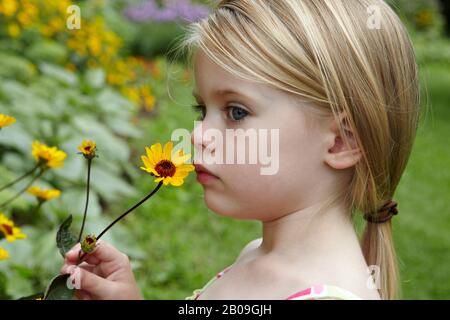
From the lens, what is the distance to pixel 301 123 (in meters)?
1.46

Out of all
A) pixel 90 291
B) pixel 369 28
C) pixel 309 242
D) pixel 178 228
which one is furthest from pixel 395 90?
pixel 178 228

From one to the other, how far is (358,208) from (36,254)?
5.69 ft

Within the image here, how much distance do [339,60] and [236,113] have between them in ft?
0.78

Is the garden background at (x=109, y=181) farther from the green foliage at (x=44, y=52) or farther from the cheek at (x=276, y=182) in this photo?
the cheek at (x=276, y=182)

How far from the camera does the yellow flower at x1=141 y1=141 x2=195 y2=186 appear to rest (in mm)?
1260

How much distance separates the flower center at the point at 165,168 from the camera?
1.26 metres

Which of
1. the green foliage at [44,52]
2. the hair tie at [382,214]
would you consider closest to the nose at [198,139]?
the hair tie at [382,214]

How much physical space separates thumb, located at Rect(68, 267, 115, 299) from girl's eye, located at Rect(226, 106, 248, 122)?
16.3 inches

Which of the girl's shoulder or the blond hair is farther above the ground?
the blond hair

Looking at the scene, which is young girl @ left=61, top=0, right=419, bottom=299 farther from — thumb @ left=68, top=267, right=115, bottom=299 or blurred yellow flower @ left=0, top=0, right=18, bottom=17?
blurred yellow flower @ left=0, top=0, right=18, bottom=17

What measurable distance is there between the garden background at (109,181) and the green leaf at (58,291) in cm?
70

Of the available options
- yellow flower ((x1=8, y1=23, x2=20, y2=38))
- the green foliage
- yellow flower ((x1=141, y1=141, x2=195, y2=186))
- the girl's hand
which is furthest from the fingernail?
the green foliage

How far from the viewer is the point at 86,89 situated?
16.5 feet

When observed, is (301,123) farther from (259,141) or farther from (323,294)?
(323,294)
